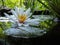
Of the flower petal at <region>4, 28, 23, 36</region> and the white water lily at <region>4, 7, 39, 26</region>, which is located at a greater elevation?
the white water lily at <region>4, 7, 39, 26</region>

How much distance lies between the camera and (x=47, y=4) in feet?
2.36

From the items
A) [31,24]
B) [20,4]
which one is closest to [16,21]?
[31,24]

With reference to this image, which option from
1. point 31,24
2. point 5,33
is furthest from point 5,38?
point 31,24

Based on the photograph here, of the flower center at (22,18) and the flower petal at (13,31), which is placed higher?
the flower center at (22,18)

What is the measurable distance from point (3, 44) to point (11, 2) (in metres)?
0.25

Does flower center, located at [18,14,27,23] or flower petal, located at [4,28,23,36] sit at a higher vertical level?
flower center, located at [18,14,27,23]

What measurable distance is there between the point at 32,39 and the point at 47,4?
0.69 ft

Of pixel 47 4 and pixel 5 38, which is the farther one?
pixel 47 4

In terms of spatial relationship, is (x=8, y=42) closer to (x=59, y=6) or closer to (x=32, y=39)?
(x=32, y=39)

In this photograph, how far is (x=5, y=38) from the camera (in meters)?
0.62

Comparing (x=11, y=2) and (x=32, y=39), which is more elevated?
(x=11, y=2)

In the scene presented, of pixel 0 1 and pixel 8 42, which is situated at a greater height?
pixel 0 1

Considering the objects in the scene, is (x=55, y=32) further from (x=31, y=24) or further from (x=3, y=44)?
(x=3, y=44)

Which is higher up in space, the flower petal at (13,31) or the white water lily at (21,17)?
the white water lily at (21,17)
